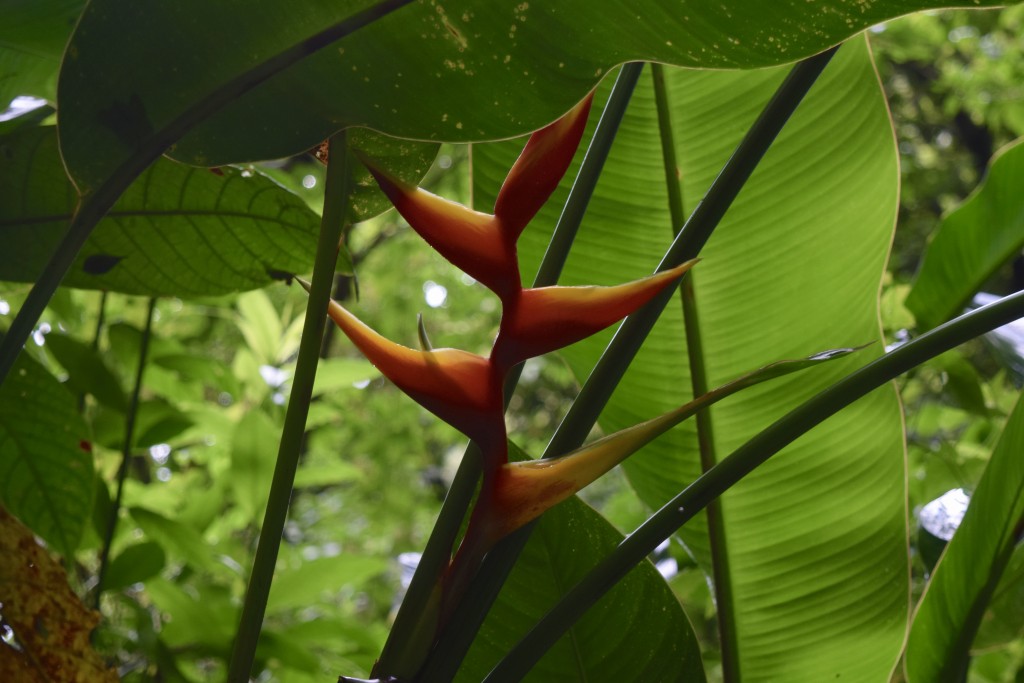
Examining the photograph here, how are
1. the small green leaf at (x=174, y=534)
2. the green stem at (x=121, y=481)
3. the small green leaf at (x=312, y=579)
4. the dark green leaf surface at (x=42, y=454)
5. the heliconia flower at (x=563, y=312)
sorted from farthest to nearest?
the small green leaf at (x=312, y=579) < the small green leaf at (x=174, y=534) < the green stem at (x=121, y=481) < the dark green leaf surface at (x=42, y=454) < the heliconia flower at (x=563, y=312)

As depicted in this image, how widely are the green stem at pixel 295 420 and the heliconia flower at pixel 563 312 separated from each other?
94mm

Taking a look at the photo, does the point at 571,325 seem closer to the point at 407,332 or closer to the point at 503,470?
the point at 503,470

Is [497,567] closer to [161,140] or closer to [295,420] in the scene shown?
[295,420]

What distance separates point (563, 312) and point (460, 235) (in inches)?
2.1

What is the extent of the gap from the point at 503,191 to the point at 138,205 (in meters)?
0.33

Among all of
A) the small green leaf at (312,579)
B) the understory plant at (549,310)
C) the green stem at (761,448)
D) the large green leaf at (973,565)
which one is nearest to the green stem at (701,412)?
the understory plant at (549,310)

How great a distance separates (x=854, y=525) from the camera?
0.63 meters

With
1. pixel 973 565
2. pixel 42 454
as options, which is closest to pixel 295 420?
pixel 42 454

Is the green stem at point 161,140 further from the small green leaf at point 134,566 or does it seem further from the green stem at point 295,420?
the small green leaf at point 134,566

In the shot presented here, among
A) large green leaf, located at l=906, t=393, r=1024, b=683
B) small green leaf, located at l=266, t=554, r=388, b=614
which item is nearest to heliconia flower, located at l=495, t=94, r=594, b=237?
large green leaf, located at l=906, t=393, r=1024, b=683

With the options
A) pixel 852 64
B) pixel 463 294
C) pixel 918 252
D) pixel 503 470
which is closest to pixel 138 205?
pixel 503 470

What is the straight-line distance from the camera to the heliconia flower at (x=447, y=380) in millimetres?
338

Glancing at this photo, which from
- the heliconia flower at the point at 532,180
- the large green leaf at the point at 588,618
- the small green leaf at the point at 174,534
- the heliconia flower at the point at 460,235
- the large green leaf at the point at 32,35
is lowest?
the large green leaf at the point at 588,618

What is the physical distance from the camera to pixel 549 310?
13.4 inches
